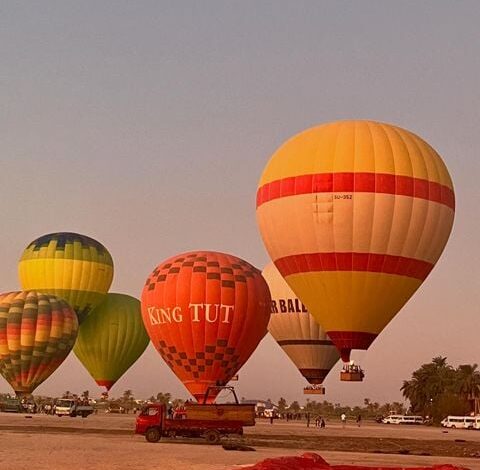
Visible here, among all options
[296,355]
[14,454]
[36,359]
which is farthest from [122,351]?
[14,454]

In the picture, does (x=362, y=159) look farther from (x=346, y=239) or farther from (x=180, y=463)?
(x=180, y=463)

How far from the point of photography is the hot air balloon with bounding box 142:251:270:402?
155 ft

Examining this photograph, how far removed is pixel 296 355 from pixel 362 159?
25.8 meters

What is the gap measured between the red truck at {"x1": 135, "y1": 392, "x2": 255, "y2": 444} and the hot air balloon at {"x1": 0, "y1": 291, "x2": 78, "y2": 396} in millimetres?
29949

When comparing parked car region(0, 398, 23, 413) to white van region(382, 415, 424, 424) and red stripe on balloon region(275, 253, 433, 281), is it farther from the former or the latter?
red stripe on balloon region(275, 253, 433, 281)

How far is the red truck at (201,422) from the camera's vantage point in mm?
38406

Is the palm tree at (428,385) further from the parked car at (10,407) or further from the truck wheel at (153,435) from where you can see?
the truck wheel at (153,435)

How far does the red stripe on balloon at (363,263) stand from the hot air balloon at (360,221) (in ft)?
0.16

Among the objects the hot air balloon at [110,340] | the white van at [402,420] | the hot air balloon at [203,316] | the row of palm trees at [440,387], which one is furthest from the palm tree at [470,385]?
the hot air balloon at [203,316]

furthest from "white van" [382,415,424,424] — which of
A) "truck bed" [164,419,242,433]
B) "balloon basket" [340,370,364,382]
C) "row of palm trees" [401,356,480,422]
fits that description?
"truck bed" [164,419,242,433]

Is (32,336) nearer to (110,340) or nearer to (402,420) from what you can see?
(110,340)

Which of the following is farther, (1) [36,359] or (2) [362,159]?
(1) [36,359]

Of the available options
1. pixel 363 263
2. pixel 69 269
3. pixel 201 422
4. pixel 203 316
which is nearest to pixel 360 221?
pixel 363 263

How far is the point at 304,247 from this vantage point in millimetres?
40594
